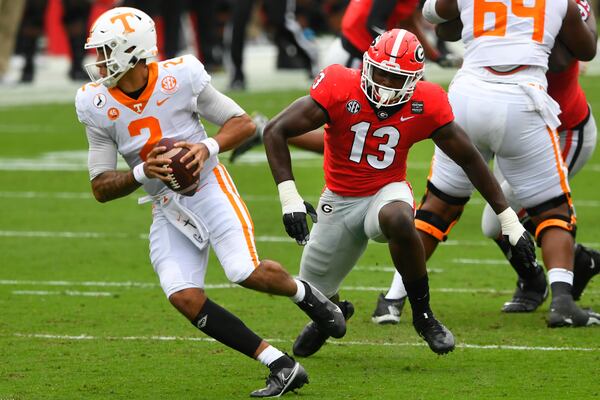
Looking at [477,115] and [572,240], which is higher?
[477,115]

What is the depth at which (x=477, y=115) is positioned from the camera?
6.96 metres

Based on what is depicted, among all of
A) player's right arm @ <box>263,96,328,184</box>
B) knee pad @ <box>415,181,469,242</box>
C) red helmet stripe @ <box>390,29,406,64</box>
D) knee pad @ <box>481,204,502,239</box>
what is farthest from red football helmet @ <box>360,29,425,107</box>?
knee pad @ <box>481,204,502,239</box>

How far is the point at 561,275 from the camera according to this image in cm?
691

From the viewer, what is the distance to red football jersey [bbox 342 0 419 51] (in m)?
10.0

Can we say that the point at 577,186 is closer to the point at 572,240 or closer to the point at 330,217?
the point at 572,240

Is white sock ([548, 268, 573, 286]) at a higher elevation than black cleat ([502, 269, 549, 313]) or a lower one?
higher

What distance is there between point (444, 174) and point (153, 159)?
6.42ft

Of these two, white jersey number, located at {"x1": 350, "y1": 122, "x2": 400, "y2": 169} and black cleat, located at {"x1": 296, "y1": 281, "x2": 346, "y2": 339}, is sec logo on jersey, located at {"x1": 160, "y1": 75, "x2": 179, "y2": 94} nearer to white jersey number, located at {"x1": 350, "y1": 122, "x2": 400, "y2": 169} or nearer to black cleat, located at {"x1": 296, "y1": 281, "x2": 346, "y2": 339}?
white jersey number, located at {"x1": 350, "y1": 122, "x2": 400, "y2": 169}

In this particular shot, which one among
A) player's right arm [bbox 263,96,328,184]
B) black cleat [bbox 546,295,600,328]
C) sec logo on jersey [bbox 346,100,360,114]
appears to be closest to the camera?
player's right arm [bbox 263,96,328,184]

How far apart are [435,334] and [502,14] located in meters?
1.79

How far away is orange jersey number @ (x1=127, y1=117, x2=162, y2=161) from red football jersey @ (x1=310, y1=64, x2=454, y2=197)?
0.69 metres

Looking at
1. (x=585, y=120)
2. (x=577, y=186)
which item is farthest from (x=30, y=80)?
(x=585, y=120)

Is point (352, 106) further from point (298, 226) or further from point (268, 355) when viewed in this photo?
point (268, 355)

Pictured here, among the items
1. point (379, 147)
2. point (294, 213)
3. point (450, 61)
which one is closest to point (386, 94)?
point (379, 147)
